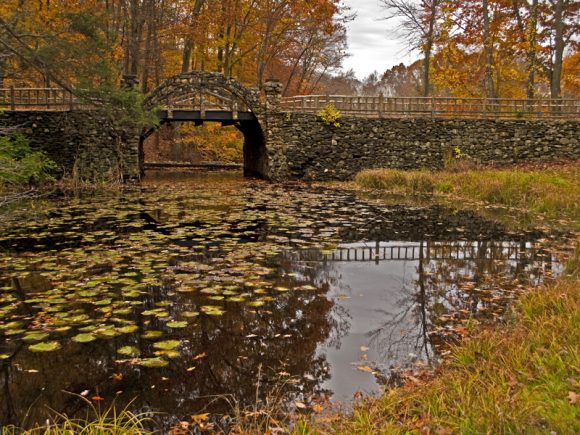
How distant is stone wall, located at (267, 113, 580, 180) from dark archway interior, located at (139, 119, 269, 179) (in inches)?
58.2

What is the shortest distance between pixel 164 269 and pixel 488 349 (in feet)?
14.5

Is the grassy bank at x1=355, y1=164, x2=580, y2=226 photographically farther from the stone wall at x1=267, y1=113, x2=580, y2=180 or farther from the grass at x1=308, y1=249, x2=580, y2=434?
the grass at x1=308, y1=249, x2=580, y2=434

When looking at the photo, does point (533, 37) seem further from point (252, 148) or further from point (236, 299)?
point (236, 299)

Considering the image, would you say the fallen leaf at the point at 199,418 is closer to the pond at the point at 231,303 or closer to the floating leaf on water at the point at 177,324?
the pond at the point at 231,303

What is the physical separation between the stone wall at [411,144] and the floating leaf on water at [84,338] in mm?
16896

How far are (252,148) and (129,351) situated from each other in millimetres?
21795

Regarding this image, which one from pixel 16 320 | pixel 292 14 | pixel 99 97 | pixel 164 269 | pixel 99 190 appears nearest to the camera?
pixel 16 320

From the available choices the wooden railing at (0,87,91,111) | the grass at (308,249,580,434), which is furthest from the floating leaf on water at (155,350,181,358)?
the wooden railing at (0,87,91,111)

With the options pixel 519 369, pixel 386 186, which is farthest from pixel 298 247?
pixel 386 186

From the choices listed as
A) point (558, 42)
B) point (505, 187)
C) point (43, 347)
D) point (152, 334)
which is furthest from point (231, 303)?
point (558, 42)

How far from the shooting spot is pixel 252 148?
25.6m

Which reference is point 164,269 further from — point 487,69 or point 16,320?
point 487,69

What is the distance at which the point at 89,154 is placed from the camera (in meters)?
19.4

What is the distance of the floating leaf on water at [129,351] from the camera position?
4.30 metres
